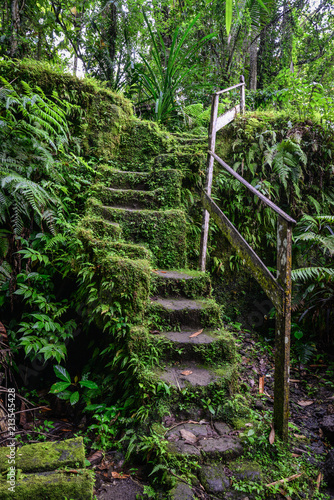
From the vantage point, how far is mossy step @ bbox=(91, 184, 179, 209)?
145 inches

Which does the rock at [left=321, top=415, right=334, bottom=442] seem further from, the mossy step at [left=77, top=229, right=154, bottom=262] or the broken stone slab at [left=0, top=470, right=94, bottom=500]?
the mossy step at [left=77, top=229, right=154, bottom=262]

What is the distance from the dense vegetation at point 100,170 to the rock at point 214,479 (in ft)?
1.05

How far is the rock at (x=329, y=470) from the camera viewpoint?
1892 mm

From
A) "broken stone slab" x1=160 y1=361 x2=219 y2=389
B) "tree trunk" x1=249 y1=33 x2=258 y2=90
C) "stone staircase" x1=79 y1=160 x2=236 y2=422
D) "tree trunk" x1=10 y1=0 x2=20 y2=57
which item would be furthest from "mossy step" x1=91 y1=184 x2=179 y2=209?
"tree trunk" x1=249 y1=33 x2=258 y2=90

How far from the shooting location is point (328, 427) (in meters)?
2.29

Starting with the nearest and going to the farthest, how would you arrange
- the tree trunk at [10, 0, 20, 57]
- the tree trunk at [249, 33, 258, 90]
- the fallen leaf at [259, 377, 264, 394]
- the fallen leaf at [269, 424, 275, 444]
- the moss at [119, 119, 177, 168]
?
the fallen leaf at [269, 424, 275, 444] < the fallen leaf at [259, 377, 264, 394] < the tree trunk at [10, 0, 20, 57] < the moss at [119, 119, 177, 168] < the tree trunk at [249, 33, 258, 90]

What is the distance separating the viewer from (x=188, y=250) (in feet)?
13.0

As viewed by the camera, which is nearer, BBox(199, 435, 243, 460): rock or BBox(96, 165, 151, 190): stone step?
BBox(199, 435, 243, 460): rock

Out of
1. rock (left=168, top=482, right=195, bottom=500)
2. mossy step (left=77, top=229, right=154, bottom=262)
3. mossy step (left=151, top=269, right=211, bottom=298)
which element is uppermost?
mossy step (left=77, top=229, right=154, bottom=262)

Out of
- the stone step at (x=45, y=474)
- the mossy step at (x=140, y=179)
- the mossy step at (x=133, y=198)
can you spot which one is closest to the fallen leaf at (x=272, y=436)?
the stone step at (x=45, y=474)

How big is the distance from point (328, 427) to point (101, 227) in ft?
8.52

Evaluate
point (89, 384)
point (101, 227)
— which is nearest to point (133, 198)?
point (101, 227)

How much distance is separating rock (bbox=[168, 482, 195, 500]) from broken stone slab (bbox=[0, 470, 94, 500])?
43 centimetres

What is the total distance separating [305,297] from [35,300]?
122 inches
